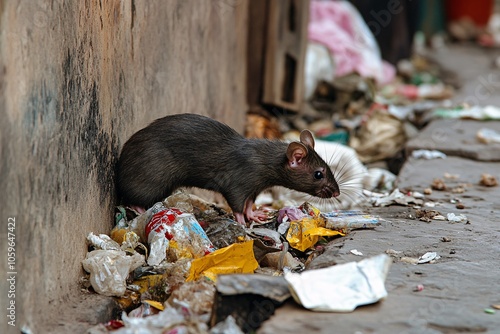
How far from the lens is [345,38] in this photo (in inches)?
437

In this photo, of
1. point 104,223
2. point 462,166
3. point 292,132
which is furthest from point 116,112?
point 292,132

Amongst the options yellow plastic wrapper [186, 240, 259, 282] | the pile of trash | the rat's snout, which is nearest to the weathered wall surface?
the pile of trash

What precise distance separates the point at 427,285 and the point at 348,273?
48cm

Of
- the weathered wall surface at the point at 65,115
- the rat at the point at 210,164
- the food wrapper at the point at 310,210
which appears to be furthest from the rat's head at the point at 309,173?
the weathered wall surface at the point at 65,115

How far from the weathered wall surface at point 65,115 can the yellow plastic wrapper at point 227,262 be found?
57 cm

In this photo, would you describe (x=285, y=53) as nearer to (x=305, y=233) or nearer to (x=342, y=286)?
(x=305, y=233)

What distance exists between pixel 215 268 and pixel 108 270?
0.54m

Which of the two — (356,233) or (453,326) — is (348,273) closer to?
(453,326)

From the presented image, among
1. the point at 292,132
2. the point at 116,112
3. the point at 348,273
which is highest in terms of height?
the point at 116,112

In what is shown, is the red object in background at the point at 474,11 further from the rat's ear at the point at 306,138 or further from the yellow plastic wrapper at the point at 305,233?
the yellow plastic wrapper at the point at 305,233

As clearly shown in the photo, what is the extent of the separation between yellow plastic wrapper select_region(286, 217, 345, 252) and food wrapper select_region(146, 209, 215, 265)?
471mm

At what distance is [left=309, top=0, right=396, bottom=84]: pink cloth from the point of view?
1080 centimetres

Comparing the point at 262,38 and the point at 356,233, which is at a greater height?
the point at 262,38

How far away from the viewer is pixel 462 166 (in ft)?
22.2
